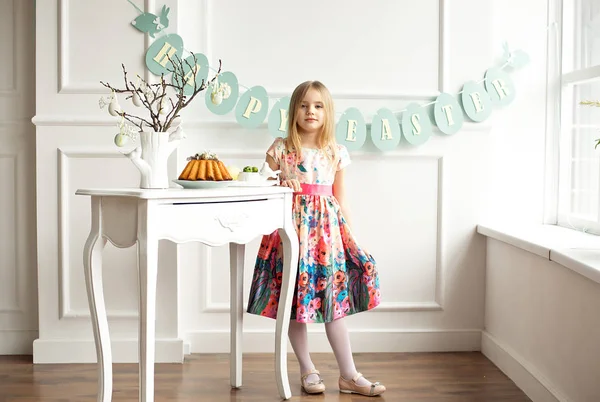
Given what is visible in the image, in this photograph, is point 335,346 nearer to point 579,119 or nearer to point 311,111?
point 311,111

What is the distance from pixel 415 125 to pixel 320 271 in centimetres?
89

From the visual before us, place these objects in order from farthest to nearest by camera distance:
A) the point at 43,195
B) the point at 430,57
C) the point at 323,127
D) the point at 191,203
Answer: the point at 430,57 < the point at 43,195 < the point at 323,127 < the point at 191,203

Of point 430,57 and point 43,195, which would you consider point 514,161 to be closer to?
point 430,57

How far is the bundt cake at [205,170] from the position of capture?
2.30 meters

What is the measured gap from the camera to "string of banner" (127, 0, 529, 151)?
2998 mm

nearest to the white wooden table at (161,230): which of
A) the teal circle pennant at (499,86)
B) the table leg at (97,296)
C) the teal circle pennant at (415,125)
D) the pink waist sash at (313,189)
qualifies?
the table leg at (97,296)

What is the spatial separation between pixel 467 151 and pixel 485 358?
0.90 m

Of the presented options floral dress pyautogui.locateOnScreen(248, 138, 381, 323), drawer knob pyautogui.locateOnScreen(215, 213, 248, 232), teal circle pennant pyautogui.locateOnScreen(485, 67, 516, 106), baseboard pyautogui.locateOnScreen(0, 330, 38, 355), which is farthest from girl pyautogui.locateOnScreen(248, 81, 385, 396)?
baseboard pyautogui.locateOnScreen(0, 330, 38, 355)

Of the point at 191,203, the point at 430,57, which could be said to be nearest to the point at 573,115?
the point at 430,57

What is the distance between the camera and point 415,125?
123 inches

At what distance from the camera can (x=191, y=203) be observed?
2137 millimetres

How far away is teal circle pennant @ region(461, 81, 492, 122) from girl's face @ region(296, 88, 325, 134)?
81cm

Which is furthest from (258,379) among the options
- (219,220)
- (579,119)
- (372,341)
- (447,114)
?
(579,119)

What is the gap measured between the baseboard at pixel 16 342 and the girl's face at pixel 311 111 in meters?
1.55
